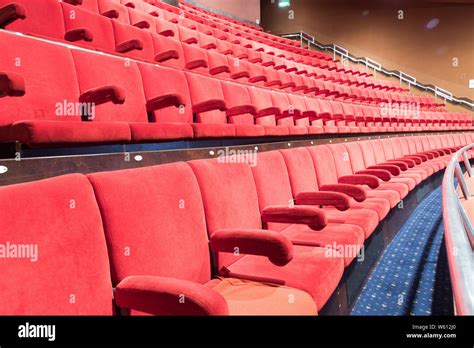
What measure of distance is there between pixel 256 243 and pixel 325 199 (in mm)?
182

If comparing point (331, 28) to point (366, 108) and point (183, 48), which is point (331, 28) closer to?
point (366, 108)

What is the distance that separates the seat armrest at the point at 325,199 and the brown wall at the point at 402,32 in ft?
7.02

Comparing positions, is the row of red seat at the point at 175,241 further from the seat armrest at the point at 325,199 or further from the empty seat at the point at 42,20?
the empty seat at the point at 42,20

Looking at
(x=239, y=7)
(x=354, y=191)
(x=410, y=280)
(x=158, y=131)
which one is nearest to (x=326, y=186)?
(x=354, y=191)

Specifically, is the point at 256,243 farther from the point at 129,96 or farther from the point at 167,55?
the point at 167,55

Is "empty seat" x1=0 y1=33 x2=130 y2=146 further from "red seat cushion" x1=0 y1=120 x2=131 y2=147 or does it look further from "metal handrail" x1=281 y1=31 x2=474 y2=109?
"metal handrail" x1=281 y1=31 x2=474 y2=109

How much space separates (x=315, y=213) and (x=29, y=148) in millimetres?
230

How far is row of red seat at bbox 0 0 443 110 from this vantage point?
49cm

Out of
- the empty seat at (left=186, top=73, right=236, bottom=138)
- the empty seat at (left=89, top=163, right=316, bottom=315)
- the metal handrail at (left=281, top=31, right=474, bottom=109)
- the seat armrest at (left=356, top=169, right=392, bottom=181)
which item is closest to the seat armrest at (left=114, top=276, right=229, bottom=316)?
the empty seat at (left=89, top=163, right=316, bottom=315)

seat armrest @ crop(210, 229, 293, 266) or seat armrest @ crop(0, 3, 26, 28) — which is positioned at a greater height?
seat armrest @ crop(0, 3, 26, 28)

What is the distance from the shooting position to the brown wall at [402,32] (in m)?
2.20

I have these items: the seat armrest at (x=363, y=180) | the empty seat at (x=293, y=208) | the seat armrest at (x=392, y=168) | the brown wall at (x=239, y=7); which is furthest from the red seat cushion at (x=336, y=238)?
the brown wall at (x=239, y=7)

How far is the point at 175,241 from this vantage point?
26 cm

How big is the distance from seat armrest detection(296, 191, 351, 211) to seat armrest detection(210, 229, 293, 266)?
0.55 ft
